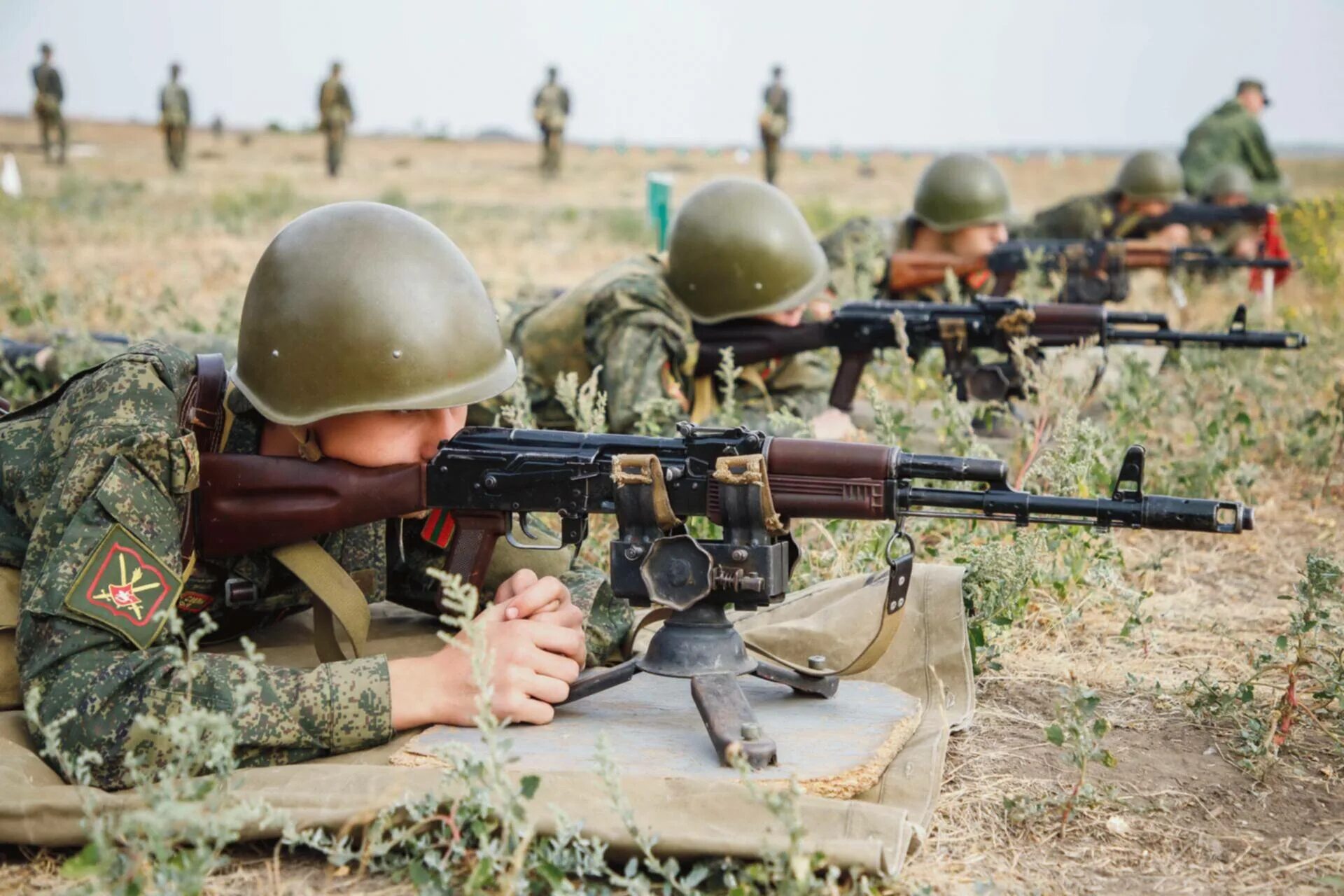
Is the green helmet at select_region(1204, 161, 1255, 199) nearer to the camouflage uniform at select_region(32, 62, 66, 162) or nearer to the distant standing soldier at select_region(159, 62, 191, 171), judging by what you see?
the distant standing soldier at select_region(159, 62, 191, 171)

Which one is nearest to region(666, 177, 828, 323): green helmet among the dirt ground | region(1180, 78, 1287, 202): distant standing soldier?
the dirt ground

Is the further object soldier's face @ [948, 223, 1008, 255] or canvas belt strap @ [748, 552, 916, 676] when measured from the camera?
soldier's face @ [948, 223, 1008, 255]

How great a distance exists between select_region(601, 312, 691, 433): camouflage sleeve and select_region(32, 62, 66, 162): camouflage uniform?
27.0m

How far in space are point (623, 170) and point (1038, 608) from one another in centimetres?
3508

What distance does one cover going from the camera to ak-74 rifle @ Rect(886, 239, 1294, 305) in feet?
27.2

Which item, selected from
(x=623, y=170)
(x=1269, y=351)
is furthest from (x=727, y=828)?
(x=623, y=170)

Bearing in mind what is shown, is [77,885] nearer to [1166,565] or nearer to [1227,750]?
[1227,750]

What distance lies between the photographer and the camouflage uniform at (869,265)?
7805 mm

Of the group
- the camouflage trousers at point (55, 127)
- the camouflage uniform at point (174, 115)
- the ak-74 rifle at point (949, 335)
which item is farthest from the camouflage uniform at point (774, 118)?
the ak-74 rifle at point (949, 335)

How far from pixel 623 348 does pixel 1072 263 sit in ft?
14.0

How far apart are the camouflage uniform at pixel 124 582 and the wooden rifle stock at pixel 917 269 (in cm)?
559

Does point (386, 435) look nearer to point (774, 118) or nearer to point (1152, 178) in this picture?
point (1152, 178)

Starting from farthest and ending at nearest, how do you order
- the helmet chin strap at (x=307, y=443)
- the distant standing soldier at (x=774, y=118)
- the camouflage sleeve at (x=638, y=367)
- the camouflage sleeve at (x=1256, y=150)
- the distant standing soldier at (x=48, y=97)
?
the distant standing soldier at (x=48, y=97)
the distant standing soldier at (x=774, y=118)
the camouflage sleeve at (x=1256, y=150)
the camouflage sleeve at (x=638, y=367)
the helmet chin strap at (x=307, y=443)

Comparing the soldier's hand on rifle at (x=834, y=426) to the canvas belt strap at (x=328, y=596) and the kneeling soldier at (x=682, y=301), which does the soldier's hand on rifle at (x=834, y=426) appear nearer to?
the kneeling soldier at (x=682, y=301)
